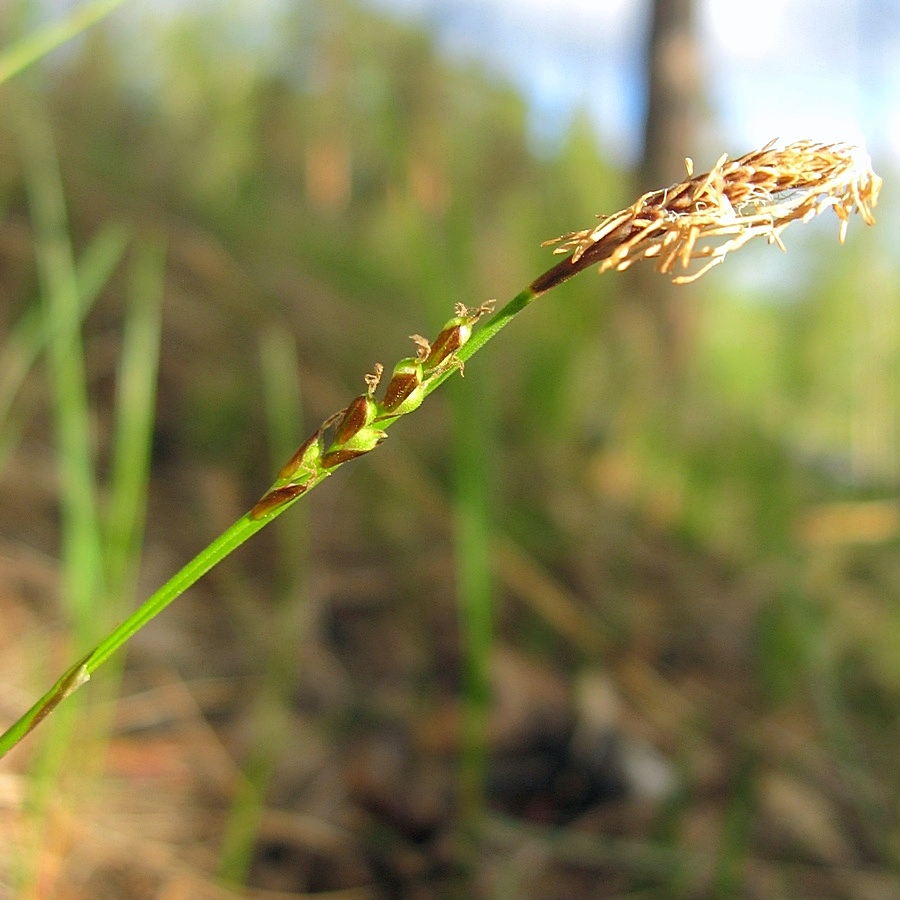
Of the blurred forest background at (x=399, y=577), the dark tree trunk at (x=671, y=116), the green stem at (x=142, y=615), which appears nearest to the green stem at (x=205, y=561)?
the green stem at (x=142, y=615)

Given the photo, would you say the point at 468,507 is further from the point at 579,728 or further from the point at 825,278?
the point at 825,278

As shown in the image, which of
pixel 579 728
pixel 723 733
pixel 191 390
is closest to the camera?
pixel 579 728

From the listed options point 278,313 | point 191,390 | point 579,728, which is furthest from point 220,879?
point 278,313

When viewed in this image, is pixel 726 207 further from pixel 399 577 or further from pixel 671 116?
pixel 671 116

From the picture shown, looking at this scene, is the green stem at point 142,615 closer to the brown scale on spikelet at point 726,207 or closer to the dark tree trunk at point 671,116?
the brown scale on spikelet at point 726,207

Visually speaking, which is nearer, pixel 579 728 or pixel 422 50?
A: pixel 579 728

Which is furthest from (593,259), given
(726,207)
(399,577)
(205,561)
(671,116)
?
(671,116)
